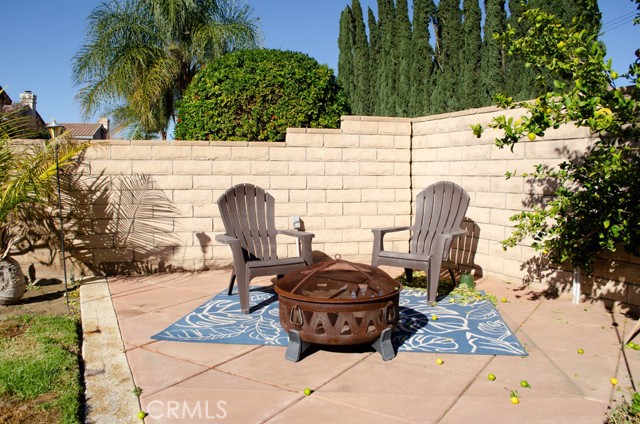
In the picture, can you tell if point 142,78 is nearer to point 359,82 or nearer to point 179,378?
point 359,82

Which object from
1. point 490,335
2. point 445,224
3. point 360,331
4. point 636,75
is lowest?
point 490,335

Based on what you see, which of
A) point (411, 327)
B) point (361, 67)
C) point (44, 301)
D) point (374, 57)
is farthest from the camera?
point (361, 67)

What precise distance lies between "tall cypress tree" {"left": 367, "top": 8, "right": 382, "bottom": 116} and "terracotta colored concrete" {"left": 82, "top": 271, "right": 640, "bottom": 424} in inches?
491

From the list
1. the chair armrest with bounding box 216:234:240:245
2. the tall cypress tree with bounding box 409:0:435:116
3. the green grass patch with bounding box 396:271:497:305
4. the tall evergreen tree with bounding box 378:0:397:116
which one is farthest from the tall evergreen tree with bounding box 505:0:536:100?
the chair armrest with bounding box 216:234:240:245

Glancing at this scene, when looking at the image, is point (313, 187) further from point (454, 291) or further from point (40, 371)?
point (40, 371)

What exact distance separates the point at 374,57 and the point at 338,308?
14.0 meters

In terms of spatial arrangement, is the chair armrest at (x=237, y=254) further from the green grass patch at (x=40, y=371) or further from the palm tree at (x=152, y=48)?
the palm tree at (x=152, y=48)

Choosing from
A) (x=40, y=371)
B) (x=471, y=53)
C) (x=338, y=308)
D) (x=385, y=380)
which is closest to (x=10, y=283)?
(x=40, y=371)

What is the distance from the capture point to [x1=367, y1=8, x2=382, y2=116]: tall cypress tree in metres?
15.6

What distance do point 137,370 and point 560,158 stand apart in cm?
380

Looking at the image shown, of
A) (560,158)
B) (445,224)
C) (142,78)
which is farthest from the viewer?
(142,78)

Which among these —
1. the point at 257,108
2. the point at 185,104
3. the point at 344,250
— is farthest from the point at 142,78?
the point at 344,250

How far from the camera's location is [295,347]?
3.12 m

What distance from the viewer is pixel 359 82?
53.0ft
